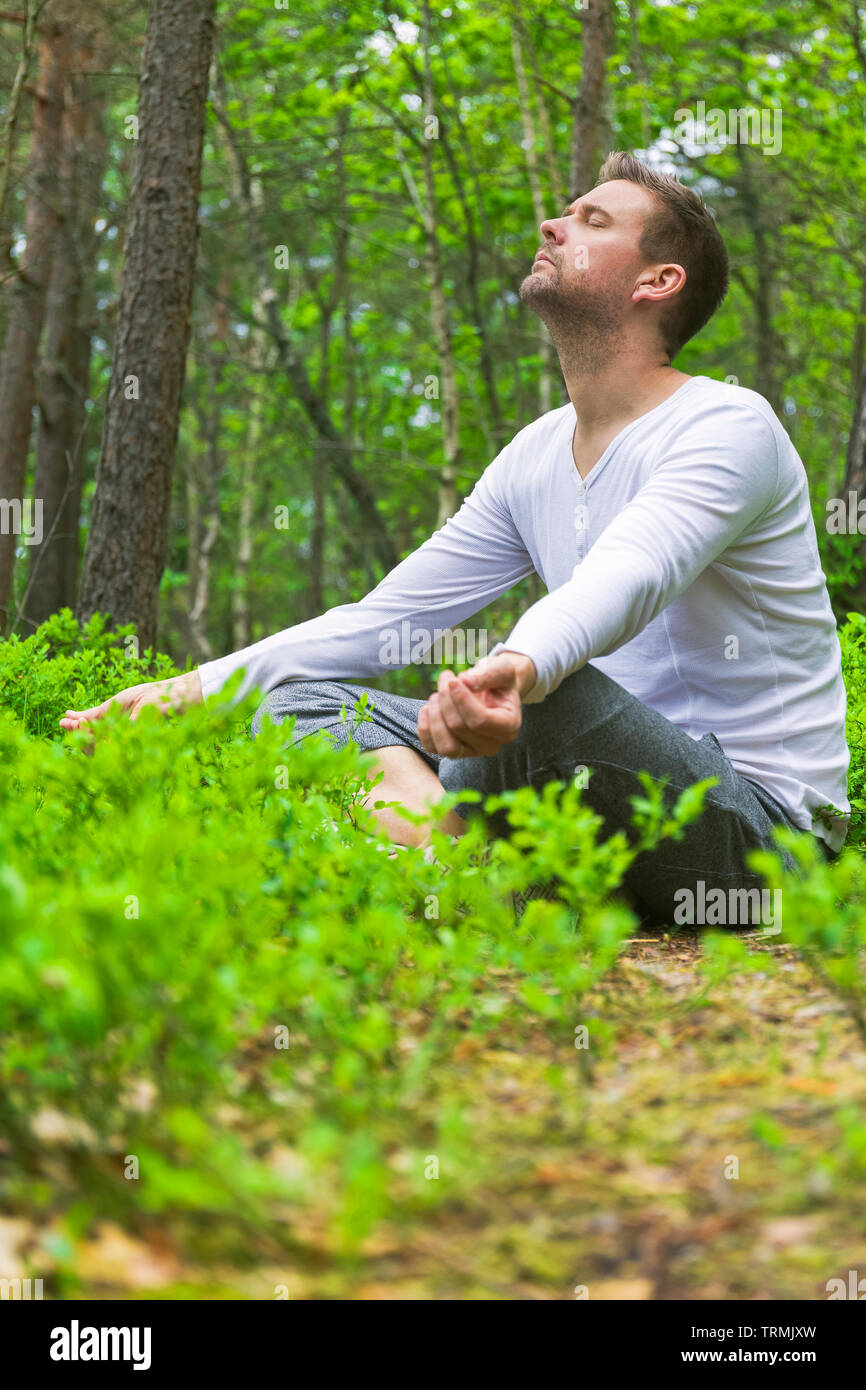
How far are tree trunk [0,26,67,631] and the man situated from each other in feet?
32.1

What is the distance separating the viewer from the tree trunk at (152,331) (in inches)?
256

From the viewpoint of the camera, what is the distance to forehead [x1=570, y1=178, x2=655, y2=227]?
3689 millimetres

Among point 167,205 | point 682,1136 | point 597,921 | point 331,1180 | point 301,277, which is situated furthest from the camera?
point 301,277

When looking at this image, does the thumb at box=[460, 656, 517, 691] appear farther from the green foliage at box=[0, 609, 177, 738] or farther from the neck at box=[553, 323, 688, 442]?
the green foliage at box=[0, 609, 177, 738]

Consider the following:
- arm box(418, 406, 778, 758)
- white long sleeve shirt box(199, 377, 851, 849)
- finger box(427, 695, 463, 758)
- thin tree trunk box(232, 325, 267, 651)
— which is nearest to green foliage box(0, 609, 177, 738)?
white long sleeve shirt box(199, 377, 851, 849)

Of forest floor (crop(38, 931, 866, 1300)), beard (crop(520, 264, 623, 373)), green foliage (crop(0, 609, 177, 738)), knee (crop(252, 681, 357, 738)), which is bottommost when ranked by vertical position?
forest floor (crop(38, 931, 866, 1300))

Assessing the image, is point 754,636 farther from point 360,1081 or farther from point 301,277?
point 301,277

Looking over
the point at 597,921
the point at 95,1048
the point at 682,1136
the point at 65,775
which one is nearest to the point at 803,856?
the point at 597,921

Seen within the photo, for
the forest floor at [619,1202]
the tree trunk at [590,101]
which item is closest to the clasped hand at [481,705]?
the forest floor at [619,1202]

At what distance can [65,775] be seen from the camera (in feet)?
7.50

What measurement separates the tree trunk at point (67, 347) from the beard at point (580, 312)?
9.96 meters

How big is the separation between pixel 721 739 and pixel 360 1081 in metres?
1.94

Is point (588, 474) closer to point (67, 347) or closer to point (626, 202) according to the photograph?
point (626, 202)

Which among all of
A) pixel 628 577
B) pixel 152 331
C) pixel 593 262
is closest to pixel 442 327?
pixel 152 331
